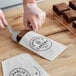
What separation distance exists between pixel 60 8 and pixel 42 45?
269 mm

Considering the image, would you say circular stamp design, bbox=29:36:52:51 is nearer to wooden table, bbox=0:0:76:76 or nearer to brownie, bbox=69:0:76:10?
wooden table, bbox=0:0:76:76

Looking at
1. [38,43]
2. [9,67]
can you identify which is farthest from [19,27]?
[9,67]

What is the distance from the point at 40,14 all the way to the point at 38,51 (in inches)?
7.9

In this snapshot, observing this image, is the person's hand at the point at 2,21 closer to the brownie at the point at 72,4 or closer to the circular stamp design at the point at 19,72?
the circular stamp design at the point at 19,72

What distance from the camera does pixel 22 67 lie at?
0.78 meters

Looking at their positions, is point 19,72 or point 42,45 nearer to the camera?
point 19,72

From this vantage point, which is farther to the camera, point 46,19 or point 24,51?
point 46,19

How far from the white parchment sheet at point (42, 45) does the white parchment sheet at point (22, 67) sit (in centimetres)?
6

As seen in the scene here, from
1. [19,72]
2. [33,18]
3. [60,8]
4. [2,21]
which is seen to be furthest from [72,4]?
[19,72]

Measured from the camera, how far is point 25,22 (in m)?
0.98

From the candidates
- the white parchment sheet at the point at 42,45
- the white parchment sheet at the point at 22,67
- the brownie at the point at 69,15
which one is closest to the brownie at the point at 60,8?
the brownie at the point at 69,15

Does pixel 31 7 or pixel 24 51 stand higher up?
pixel 31 7

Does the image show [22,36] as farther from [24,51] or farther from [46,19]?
[46,19]

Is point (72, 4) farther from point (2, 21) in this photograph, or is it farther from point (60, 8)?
point (2, 21)
